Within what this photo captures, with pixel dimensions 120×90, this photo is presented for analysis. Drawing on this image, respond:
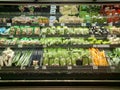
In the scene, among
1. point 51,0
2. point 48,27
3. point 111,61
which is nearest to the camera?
point 51,0

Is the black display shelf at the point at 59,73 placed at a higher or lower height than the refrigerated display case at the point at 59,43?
lower

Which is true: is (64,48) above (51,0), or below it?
below

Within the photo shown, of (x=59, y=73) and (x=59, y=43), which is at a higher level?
(x=59, y=43)

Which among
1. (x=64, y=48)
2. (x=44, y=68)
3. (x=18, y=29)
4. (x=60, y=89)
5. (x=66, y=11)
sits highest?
(x=66, y=11)

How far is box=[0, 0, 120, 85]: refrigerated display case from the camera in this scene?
15.1ft

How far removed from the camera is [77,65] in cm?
466

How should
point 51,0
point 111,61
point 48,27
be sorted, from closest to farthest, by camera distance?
point 51,0 → point 111,61 → point 48,27

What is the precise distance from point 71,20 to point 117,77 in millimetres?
1406

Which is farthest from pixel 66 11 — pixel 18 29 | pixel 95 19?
pixel 18 29

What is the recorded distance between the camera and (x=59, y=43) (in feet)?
15.9

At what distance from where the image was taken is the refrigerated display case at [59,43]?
460 centimetres

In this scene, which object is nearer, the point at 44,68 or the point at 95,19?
the point at 44,68

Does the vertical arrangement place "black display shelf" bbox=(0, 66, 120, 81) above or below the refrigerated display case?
below

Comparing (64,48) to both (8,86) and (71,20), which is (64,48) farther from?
(8,86)
